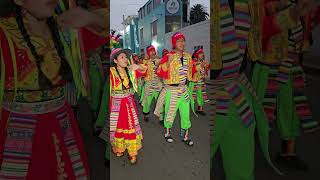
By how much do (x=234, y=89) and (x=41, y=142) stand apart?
0.74m

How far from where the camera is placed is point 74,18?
1.35 meters

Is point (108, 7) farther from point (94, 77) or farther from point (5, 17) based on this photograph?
point (94, 77)

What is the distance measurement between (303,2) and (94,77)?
944mm

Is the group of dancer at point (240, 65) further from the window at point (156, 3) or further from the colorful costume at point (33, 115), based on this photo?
the window at point (156, 3)

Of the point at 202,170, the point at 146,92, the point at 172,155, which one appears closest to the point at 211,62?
the point at 202,170

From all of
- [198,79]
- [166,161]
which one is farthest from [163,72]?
[198,79]

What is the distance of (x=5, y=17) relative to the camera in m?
1.25

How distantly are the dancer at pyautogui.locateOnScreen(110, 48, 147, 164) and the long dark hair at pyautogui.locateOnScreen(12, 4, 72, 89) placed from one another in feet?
5.75

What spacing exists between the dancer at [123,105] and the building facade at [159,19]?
228 cm

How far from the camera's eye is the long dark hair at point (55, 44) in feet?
4.13

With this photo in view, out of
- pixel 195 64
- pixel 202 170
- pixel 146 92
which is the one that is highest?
pixel 195 64

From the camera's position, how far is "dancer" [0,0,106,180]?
1.25m

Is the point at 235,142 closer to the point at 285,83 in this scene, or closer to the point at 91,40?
the point at 91,40

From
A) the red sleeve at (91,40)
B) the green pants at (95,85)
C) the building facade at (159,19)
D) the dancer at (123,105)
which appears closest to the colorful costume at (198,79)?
the building facade at (159,19)
